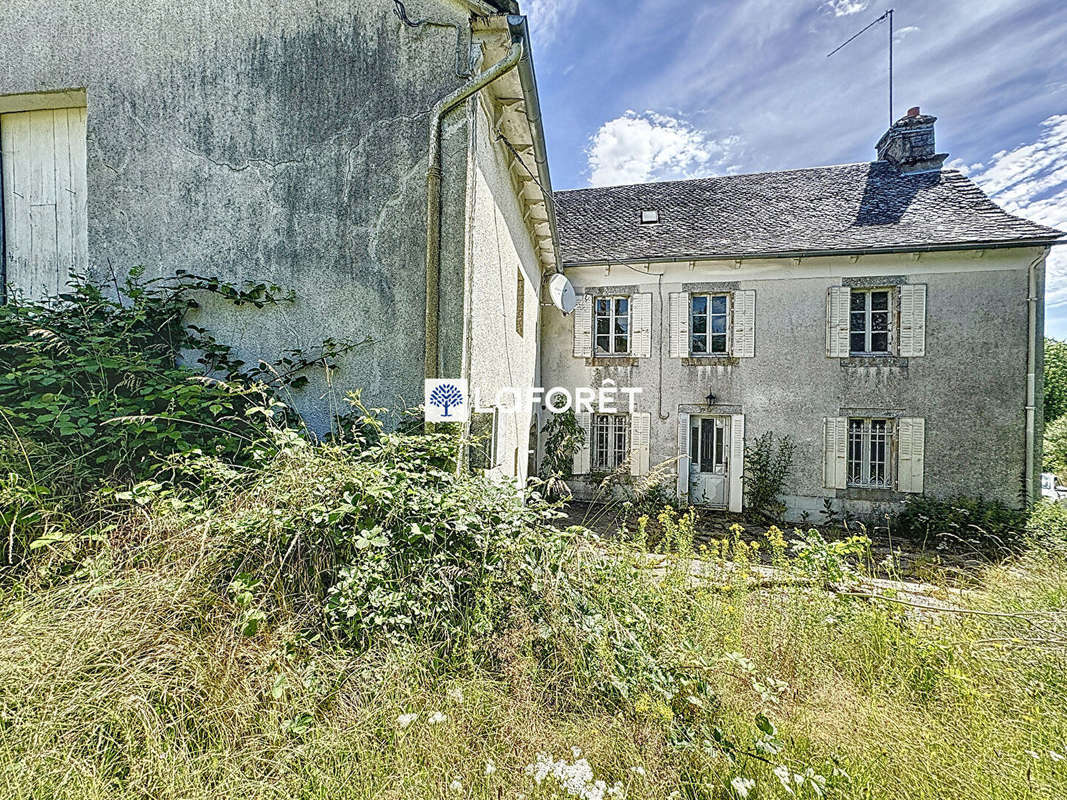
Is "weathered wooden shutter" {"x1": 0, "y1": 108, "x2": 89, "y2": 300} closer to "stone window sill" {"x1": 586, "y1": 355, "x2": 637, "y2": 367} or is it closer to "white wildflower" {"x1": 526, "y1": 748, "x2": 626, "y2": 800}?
"white wildflower" {"x1": 526, "y1": 748, "x2": 626, "y2": 800}

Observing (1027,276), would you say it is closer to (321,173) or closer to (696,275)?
(696,275)

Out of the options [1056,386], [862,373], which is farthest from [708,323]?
[1056,386]

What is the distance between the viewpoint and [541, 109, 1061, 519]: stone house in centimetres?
873

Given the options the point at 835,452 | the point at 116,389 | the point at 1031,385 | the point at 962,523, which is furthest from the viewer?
the point at 835,452

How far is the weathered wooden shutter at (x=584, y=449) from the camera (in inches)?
404

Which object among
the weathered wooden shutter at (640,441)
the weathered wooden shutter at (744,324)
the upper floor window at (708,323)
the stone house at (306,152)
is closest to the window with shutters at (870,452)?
the weathered wooden shutter at (744,324)

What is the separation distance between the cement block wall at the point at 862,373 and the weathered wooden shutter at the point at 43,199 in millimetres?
8026

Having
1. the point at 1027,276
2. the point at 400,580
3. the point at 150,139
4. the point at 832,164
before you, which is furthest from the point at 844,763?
the point at 832,164

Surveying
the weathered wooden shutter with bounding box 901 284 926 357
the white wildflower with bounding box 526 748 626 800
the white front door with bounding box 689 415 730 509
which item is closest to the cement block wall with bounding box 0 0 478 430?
the white wildflower with bounding box 526 748 626 800

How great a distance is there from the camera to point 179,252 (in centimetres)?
436

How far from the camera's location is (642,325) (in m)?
10.2

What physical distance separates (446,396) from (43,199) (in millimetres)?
4919

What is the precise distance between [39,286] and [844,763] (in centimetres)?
762

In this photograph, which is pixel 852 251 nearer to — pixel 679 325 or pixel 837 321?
pixel 837 321
